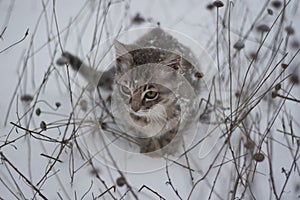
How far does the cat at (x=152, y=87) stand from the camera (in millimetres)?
2104

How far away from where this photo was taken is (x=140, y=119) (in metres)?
2.26

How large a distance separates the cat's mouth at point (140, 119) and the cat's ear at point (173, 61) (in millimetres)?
296

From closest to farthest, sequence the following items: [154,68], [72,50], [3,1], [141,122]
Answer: [154,68]
[141,122]
[72,50]
[3,1]

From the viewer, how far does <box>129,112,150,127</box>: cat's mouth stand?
88.0 inches

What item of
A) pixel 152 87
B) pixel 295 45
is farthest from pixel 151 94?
pixel 295 45

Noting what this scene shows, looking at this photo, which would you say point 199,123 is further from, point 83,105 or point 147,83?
point 83,105

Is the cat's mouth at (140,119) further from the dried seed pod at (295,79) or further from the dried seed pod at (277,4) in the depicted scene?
the dried seed pod at (277,4)

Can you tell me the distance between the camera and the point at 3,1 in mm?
2869

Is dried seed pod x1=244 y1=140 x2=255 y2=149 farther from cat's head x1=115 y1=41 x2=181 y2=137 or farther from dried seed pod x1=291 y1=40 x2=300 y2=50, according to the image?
dried seed pod x1=291 y1=40 x2=300 y2=50

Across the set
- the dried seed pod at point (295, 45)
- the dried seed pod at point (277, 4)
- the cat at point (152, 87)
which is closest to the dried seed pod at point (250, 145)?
the cat at point (152, 87)

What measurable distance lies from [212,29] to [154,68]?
90 centimetres

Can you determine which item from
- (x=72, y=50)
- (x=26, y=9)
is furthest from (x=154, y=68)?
(x=26, y=9)

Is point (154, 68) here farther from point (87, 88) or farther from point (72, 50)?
point (72, 50)

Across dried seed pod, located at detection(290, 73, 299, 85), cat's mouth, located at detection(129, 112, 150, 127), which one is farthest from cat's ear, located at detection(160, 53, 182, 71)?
dried seed pod, located at detection(290, 73, 299, 85)
